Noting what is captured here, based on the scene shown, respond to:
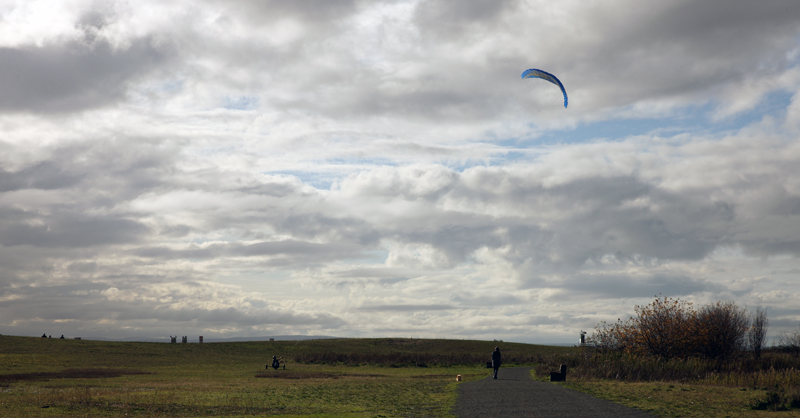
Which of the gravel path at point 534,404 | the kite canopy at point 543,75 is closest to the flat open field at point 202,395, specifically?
the gravel path at point 534,404

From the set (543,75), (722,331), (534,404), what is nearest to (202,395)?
(534,404)

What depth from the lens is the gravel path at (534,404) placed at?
24281 mm

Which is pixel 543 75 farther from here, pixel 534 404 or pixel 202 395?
pixel 202 395

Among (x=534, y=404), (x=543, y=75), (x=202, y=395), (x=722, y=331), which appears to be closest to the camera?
(x=534, y=404)

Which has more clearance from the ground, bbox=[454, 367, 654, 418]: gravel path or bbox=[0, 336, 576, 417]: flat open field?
bbox=[454, 367, 654, 418]: gravel path

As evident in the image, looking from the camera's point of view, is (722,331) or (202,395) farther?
(722,331)

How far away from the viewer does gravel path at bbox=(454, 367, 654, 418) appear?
24281mm

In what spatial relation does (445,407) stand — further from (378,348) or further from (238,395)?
(378,348)

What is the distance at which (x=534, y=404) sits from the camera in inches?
1085

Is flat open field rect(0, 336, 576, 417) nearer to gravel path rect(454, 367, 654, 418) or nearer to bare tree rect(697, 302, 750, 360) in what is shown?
gravel path rect(454, 367, 654, 418)

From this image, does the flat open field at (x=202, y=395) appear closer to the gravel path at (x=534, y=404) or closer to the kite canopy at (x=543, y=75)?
the gravel path at (x=534, y=404)

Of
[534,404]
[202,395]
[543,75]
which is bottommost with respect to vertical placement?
[202,395]

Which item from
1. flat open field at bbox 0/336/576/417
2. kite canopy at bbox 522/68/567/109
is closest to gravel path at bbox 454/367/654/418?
flat open field at bbox 0/336/576/417

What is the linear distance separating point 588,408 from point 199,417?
56.7 feet
